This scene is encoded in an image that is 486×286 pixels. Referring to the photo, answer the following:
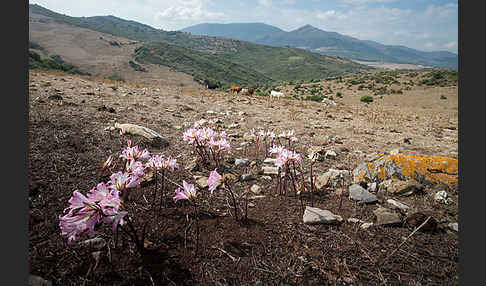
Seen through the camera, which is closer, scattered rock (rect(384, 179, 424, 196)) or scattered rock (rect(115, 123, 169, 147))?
scattered rock (rect(384, 179, 424, 196))

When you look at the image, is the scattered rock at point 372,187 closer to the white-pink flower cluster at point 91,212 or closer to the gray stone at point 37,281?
the white-pink flower cluster at point 91,212

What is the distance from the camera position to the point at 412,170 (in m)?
3.44

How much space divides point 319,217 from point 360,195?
3.24 ft

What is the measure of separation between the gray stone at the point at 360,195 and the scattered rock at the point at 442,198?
2.79ft

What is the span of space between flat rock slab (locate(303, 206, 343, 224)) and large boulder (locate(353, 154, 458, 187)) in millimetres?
1334

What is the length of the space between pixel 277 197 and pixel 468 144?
1.93 m

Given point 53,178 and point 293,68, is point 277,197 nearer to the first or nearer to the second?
point 53,178

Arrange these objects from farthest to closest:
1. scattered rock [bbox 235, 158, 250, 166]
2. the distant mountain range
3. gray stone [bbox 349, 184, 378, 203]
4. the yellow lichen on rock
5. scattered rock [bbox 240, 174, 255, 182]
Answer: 1. the distant mountain range
2. scattered rock [bbox 235, 158, 250, 166]
3. scattered rock [bbox 240, 174, 255, 182]
4. the yellow lichen on rock
5. gray stone [bbox 349, 184, 378, 203]

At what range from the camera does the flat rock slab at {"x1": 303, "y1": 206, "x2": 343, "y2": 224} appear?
2330 millimetres

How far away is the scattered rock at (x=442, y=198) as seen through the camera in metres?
2.93

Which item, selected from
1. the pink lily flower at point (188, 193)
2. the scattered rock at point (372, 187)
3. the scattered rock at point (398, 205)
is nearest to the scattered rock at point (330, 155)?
the scattered rock at point (372, 187)

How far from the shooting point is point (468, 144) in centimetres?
166

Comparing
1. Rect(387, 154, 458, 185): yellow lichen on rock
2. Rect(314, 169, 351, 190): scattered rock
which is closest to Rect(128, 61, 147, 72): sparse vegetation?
Rect(314, 169, 351, 190): scattered rock

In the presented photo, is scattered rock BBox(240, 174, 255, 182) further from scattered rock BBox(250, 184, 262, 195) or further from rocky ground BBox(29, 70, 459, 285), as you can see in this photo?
scattered rock BBox(250, 184, 262, 195)
